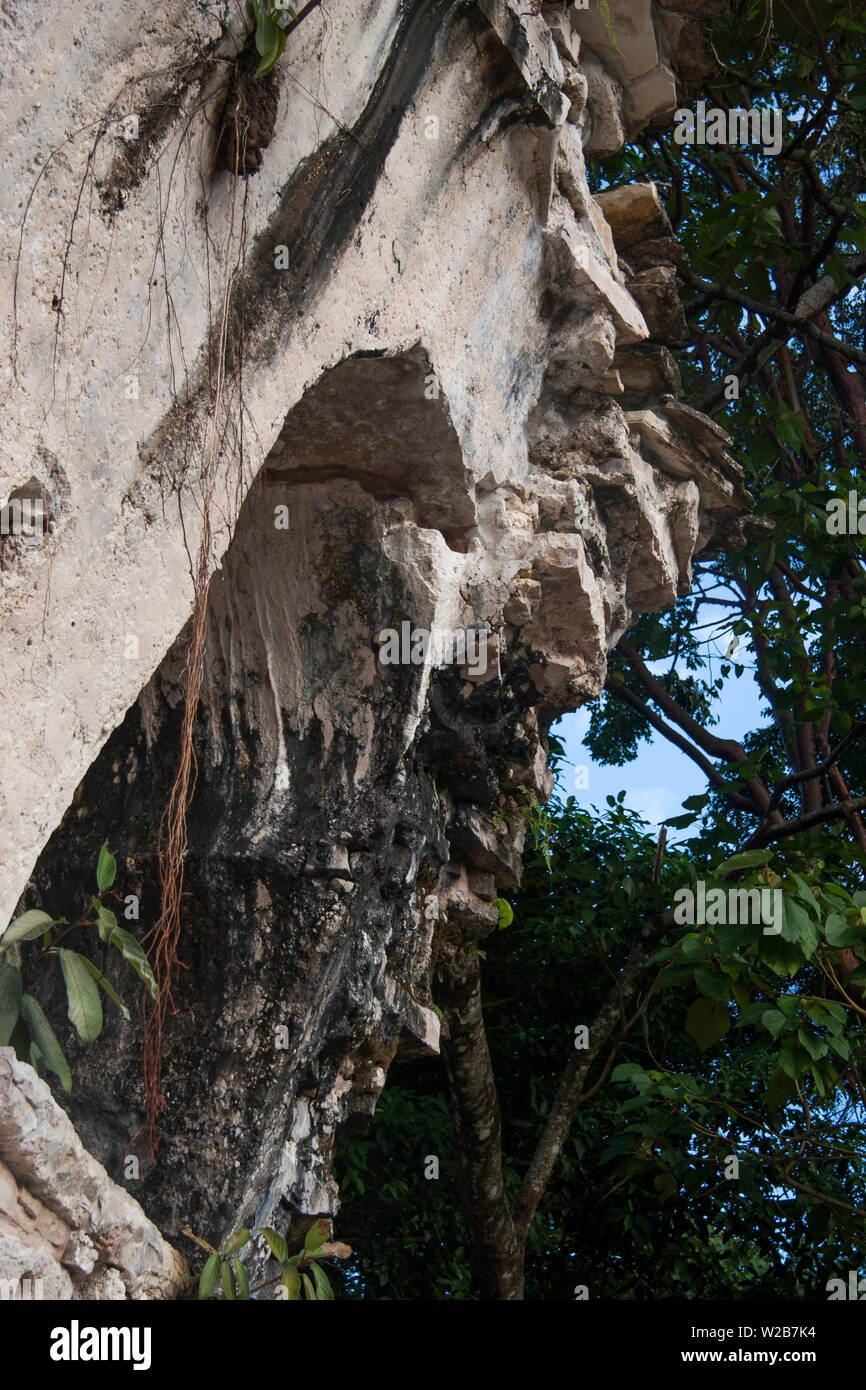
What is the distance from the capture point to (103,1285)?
2928 millimetres

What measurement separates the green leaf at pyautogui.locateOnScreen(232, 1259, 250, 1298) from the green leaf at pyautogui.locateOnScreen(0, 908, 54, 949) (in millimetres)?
1115

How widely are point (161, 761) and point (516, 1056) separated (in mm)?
4068

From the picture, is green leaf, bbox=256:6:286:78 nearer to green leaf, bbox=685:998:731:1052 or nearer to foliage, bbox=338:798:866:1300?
green leaf, bbox=685:998:731:1052

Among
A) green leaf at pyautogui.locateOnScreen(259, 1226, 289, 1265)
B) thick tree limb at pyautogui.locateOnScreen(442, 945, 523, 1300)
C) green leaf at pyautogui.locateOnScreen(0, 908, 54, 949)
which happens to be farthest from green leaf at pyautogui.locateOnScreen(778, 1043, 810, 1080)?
green leaf at pyautogui.locateOnScreen(0, 908, 54, 949)

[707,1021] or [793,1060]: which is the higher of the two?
[707,1021]

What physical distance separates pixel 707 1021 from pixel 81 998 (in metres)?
2.78

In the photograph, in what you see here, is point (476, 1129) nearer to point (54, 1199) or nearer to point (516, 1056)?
point (516, 1056)

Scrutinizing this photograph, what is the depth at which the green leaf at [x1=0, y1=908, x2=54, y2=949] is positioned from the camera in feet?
8.80

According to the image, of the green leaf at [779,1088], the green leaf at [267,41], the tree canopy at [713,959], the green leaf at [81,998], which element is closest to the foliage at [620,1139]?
the tree canopy at [713,959]


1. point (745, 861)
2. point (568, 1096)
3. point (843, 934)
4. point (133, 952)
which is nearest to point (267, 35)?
point (133, 952)

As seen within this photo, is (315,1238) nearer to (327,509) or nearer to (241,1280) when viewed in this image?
(241,1280)

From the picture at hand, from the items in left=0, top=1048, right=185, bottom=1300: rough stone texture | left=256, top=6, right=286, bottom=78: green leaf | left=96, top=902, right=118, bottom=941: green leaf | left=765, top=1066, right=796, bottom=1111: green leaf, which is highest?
left=256, top=6, right=286, bottom=78: green leaf

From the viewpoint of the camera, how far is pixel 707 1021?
482cm

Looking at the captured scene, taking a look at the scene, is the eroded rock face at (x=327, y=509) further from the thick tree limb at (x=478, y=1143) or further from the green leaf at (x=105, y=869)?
the thick tree limb at (x=478, y=1143)
